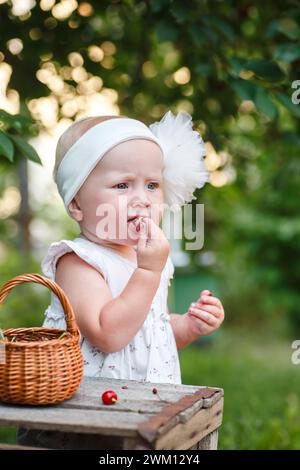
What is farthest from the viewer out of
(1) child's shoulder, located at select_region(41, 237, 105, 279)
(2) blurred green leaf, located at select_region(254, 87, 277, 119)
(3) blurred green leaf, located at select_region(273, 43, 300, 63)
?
(3) blurred green leaf, located at select_region(273, 43, 300, 63)

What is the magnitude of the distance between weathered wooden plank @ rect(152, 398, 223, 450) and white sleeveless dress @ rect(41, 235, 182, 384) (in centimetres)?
32

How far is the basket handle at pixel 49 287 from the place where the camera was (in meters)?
1.86

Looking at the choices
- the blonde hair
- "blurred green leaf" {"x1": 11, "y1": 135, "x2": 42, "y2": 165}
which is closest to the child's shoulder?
the blonde hair

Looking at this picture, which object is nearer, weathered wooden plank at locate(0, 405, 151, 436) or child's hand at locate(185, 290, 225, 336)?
weathered wooden plank at locate(0, 405, 151, 436)

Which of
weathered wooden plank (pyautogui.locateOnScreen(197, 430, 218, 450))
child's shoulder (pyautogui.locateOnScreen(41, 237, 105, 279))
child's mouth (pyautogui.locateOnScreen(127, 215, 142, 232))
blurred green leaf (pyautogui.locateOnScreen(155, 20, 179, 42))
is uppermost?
blurred green leaf (pyautogui.locateOnScreen(155, 20, 179, 42))

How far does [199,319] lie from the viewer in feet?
7.74

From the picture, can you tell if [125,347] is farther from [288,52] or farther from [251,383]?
[251,383]

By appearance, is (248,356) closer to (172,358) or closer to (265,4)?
(265,4)

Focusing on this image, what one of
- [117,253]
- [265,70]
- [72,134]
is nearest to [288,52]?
[265,70]

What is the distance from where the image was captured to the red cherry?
179 centimetres

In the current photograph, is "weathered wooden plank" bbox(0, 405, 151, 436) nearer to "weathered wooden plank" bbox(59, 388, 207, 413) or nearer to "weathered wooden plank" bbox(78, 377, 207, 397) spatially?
"weathered wooden plank" bbox(59, 388, 207, 413)

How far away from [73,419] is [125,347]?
1.84ft

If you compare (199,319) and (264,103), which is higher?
(264,103)

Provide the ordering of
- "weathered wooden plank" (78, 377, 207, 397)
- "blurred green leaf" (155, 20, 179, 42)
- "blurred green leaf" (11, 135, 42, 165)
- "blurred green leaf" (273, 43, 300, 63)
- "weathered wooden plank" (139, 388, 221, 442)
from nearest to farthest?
"weathered wooden plank" (139, 388, 221, 442)
"weathered wooden plank" (78, 377, 207, 397)
"blurred green leaf" (11, 135, 42, 165)
"blurred green leaf" (273, 43, 300, 63)
"blurred green leaf" (155, 20, 179, 42)
